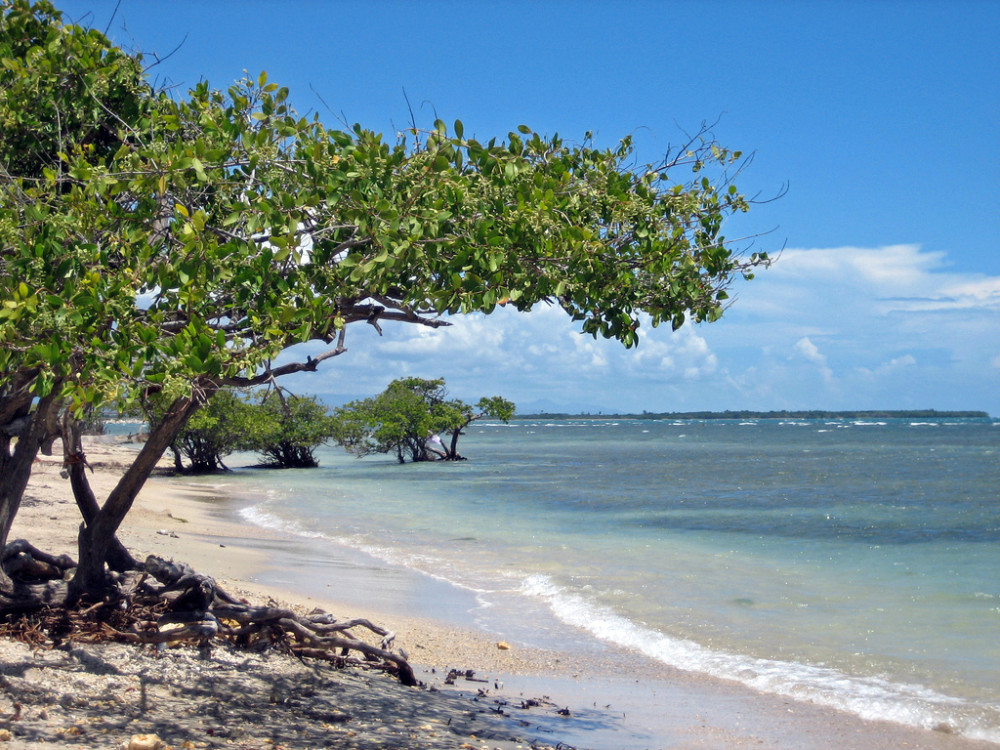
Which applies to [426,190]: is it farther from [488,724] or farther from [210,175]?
[488,724]

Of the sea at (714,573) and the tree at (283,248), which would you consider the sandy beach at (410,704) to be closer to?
the sea at (714,573)

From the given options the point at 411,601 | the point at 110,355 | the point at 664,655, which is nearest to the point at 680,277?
the point at 110,355

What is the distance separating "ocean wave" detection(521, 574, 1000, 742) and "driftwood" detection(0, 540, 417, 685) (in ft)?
11.0

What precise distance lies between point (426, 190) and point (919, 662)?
7.40 meters

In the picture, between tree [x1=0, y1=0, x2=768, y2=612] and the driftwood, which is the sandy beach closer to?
the driftwood

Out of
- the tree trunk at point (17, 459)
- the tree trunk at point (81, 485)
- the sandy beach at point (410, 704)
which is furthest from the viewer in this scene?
the tree trunk at point (81, 485)

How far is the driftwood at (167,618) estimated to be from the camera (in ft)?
19.2

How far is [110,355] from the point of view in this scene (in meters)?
3.99

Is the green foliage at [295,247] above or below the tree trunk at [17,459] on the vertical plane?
above

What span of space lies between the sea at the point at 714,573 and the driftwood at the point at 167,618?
3204 mm

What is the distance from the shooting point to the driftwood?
586 centimetres

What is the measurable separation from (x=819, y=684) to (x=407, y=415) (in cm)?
3801

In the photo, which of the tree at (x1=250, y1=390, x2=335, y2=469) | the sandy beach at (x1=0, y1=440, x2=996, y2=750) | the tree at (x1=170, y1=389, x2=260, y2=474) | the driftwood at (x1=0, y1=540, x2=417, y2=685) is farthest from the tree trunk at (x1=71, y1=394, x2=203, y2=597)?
the tree at (x1=250, y1=390, x2=335, y2=469)

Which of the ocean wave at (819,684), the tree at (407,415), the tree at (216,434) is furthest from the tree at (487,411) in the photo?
the ocean wave at (819,684)
